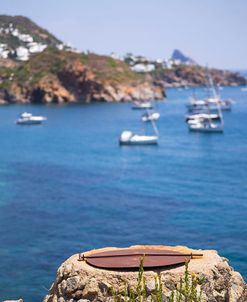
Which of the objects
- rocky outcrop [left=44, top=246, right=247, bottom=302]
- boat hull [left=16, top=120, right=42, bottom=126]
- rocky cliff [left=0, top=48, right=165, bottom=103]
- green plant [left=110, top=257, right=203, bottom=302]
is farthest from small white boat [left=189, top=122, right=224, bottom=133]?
green plant [left=110, top=257, right=203, bottom=302]

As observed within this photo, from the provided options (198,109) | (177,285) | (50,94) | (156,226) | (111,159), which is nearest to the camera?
(177,285)

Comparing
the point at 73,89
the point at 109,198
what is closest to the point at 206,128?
the point at 109,198

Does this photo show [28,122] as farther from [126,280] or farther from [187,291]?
[187,291]

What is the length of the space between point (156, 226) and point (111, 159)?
32043 millimetres

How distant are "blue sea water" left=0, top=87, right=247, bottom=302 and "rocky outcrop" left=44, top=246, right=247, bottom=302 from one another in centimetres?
1033

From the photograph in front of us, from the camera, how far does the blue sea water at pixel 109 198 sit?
3247cm

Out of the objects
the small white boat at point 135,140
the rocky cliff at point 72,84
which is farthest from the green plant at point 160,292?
the rocky cliff at point 72,84

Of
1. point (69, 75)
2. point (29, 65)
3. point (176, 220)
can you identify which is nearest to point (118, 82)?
point (69, 75)

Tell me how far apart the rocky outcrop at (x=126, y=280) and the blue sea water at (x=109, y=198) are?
10.3 m

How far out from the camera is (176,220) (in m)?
38.6

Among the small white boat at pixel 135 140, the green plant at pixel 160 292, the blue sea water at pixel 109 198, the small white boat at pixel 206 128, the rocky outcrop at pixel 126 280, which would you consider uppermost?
the green plant at pixel 160 292

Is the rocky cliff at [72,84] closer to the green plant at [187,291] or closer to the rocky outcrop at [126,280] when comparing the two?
the rocky outcrop at [126,280]

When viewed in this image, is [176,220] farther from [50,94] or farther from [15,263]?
[50,94]

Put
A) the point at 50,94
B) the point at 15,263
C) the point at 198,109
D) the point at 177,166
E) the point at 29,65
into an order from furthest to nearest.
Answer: the point at 29,65
the point at 50,94
the point at 198,109
the point at 177,166
the point at 15,263
